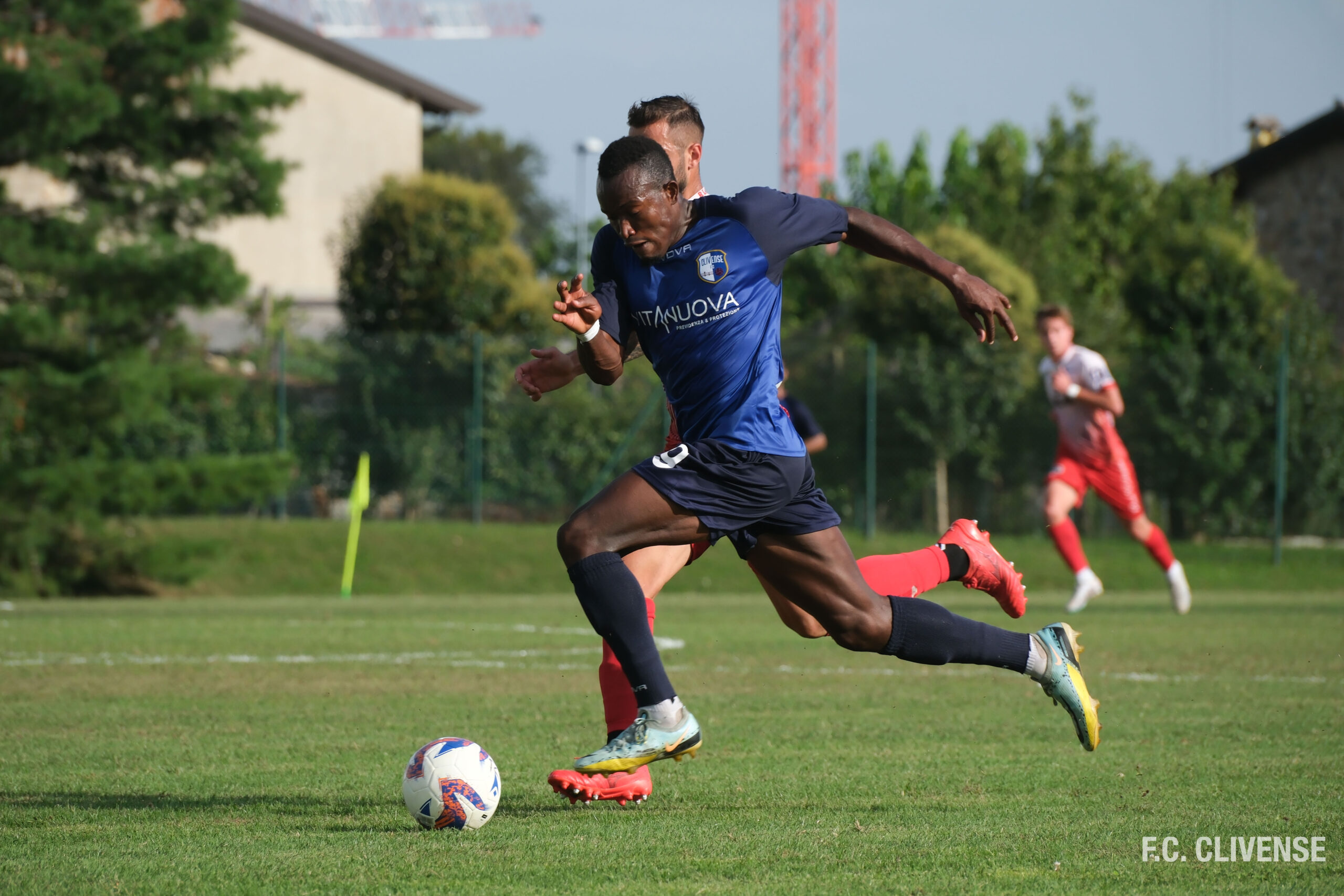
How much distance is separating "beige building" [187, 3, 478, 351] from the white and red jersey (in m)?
25.4

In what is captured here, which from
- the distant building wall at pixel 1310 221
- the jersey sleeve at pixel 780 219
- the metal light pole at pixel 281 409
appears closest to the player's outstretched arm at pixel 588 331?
the jersey sleeve at pixel 780 219

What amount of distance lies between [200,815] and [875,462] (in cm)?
1762

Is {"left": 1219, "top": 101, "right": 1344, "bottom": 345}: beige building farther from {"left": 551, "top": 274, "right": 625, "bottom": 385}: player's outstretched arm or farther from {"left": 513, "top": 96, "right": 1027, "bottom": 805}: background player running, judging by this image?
{"left": 551, "top": 274, "right": 625, "bottom": 385}: player's outstretched arm

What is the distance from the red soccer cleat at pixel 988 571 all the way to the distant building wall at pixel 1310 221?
27250 mm

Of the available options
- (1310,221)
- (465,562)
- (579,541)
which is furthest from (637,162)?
(1310,221)

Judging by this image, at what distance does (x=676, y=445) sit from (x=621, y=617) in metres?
0.68

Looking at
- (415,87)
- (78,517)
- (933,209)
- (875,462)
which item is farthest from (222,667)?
(415,87)

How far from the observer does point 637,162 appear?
4758 millimetres

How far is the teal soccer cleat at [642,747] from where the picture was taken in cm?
457

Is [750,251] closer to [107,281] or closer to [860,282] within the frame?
[107,281]

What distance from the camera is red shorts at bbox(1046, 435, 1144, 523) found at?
43.7 feet

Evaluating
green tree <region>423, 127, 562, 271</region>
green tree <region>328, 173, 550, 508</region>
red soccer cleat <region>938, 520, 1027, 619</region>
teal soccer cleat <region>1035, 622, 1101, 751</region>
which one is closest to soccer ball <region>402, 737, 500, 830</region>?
teal soccer cleat <region>1035, 622, 1101, 751</region>

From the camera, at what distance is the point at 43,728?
6.66 m

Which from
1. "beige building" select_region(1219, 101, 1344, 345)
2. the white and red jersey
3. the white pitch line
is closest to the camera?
the white pitch line
